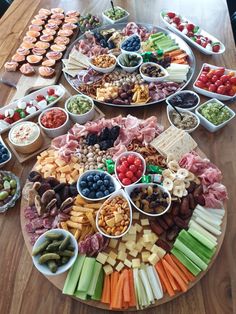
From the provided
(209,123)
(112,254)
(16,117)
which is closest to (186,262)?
(112,254)

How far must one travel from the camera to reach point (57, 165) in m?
1.80

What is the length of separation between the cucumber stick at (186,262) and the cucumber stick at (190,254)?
2 cm

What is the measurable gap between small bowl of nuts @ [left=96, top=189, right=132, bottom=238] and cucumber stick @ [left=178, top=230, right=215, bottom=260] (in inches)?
11.5

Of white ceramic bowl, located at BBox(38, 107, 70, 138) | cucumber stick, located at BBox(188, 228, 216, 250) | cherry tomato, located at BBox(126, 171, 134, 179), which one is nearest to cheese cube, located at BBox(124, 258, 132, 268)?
cucumber stick, located at BBox(188, 228, 216, 250)

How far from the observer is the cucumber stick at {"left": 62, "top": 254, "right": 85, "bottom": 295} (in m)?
1.34

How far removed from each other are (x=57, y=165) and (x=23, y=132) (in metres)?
0.38

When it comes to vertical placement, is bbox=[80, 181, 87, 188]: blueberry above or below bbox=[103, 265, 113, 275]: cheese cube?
above

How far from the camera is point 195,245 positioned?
142 cm

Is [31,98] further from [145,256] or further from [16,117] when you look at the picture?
[145,256]

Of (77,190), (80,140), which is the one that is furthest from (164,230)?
(80,140)

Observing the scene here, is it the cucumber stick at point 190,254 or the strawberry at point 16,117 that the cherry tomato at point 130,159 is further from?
the strawberry at point 16,117

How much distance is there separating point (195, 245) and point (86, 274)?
0.58m

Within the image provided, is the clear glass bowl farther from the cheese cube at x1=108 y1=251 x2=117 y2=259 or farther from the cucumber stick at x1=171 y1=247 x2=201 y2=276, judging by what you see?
the cucumber stick at x1=171 y1=247 x2=201 y2=276

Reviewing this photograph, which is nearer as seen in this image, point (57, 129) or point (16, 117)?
point (57, 129)
